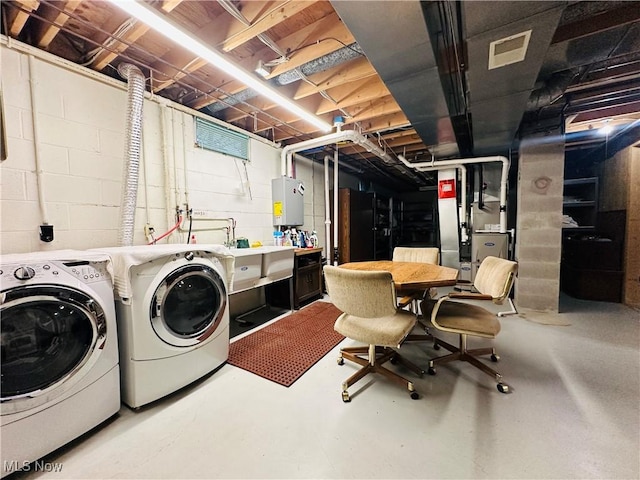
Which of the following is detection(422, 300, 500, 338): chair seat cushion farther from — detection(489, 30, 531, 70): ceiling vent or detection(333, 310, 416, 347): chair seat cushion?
detection(489, 30, 531, 70): ceiling vent

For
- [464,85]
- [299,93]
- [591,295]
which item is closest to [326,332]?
[299,93]

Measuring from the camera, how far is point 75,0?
1594mm

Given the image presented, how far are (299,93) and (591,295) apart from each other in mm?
5357

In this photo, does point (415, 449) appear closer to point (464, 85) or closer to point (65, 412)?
point (65, 412)

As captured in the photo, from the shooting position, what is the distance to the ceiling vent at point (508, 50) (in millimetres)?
1584

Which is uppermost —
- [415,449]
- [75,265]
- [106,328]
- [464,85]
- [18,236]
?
[464,85]

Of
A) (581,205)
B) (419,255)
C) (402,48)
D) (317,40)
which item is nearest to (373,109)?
(317,40)

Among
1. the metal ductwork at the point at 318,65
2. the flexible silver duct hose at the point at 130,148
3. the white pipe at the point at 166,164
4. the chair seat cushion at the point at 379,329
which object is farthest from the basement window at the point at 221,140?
the chair seat cushion at the point at 379,329

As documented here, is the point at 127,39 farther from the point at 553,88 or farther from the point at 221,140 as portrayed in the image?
the point at 553,88

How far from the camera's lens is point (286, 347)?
2549 millimetres

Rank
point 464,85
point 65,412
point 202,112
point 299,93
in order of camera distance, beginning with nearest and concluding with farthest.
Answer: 1. point 65,412
2. point 464,85
3. point 299,93
4. point 202,112

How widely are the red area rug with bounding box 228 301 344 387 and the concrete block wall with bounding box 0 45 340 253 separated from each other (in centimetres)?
136

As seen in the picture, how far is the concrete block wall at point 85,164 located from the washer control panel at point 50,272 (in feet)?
3.03

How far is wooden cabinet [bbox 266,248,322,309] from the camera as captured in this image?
3.72 meters
